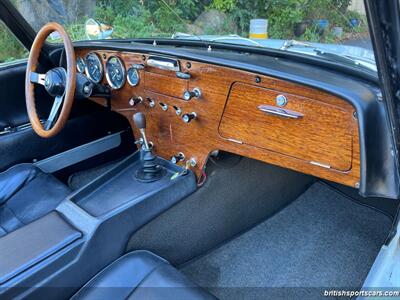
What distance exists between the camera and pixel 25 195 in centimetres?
204

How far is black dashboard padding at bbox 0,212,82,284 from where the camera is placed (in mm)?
1343

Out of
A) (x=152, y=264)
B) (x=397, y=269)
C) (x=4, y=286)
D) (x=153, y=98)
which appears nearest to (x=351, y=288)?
(x=397, y=269)

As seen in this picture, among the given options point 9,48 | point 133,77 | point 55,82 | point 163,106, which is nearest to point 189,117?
point 163,106

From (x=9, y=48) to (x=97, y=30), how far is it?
2.11 ft

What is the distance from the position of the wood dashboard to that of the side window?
2.67 feet

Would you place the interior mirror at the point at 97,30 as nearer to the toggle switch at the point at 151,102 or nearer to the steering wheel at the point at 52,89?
the steering wheel at the point at 52,89

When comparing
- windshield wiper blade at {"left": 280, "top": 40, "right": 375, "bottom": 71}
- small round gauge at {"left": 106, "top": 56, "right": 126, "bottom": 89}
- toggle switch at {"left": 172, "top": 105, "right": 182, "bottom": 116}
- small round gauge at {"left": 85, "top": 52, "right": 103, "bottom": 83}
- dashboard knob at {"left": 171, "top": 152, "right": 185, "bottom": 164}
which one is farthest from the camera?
small round gauge at {"left": 85, "top": 52, "right": 103, "bottom": 83}

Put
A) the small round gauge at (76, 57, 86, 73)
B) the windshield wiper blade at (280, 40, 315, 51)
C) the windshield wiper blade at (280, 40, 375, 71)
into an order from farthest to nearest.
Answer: the small round gauge at (76, 57, 86, 73) → the windshield wiper blade at (280, 40, 315, 51) → the windshield wiper blade at (280, 40, 375, 71)

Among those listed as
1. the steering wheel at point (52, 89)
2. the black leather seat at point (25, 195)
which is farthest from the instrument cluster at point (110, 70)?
the black leather seat at point (25, 195)

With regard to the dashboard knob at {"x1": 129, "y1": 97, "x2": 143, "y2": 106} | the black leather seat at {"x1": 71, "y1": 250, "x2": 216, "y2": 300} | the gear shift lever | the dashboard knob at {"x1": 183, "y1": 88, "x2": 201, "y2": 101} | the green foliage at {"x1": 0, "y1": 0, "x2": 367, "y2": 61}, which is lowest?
the black leather seat at {"x1": 71, "y1": 250, "x2": 216, "y2": 300}

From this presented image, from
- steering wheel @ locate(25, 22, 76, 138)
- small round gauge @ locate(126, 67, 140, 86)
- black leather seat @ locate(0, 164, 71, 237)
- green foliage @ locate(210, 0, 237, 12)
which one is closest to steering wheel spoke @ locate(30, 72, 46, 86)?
steering wheel @ locate(25, 22, 76, 138)

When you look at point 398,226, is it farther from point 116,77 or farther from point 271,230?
point 116,77

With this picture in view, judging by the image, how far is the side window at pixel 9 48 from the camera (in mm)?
2309

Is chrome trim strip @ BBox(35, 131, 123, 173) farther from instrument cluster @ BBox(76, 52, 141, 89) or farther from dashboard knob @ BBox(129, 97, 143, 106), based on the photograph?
dashboard knob @ BBox(129, 97, 143, 106)
